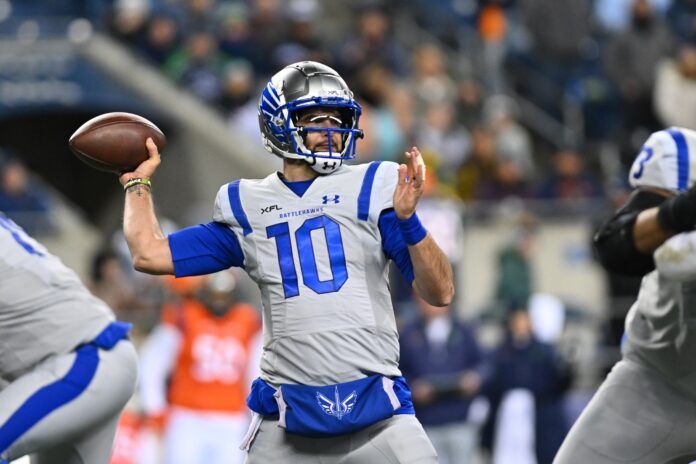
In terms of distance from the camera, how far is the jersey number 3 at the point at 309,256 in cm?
435

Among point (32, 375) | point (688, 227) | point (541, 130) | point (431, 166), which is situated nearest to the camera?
point (688, 227)

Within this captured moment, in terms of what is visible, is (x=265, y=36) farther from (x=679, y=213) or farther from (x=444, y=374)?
(x=679, y=213)

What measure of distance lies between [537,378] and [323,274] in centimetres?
524

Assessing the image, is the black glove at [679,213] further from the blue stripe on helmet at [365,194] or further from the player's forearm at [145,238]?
the player's forearm at [145,238]

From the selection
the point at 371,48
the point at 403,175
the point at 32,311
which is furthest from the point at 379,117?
the point at 403,175

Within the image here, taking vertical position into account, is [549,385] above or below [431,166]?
below

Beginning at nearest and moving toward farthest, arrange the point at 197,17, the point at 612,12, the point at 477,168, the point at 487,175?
the point at 487,175
the point at 477,168
the point at 197,17
the point at 612,12

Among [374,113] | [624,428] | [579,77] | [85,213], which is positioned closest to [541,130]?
[579,77]

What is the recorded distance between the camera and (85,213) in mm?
14430

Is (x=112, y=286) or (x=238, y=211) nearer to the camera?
(x=238, y=211)

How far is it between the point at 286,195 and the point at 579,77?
1014 centimetres

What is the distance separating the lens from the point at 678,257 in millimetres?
3977

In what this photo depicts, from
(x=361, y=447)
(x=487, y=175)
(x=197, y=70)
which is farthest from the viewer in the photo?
(x=197, y=70)

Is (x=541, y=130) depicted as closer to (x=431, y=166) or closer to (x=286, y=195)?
(x=431, y=166)
